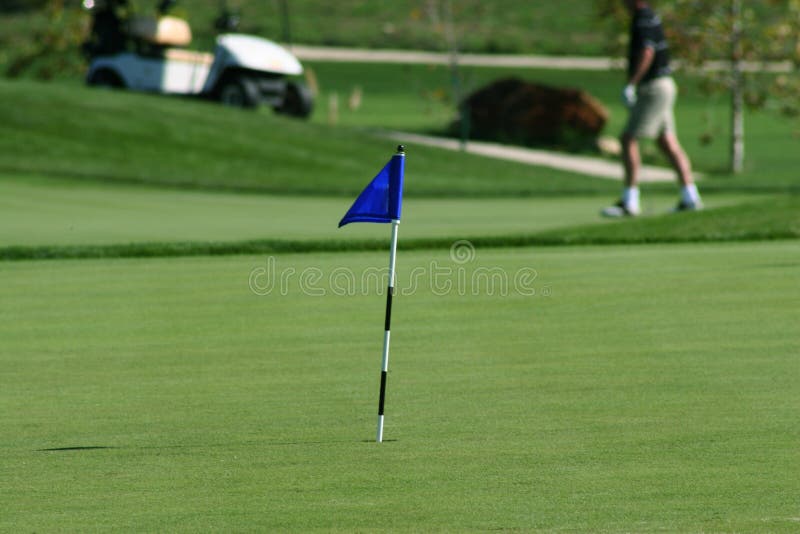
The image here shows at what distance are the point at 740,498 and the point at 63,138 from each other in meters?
19.1

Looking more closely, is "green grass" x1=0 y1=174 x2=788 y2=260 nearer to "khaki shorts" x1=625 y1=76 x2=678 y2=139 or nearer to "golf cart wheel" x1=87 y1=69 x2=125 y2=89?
"khaki shorts" x1=625 y1=76 x2=678 y2=139

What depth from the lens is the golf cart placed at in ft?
90.6

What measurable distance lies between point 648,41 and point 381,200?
9286 mm

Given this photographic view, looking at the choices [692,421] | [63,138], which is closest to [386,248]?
[692,421]

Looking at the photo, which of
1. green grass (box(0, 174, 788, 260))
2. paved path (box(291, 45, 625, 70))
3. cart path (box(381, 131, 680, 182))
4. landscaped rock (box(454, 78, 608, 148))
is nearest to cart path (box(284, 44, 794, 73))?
paved path (box(291, 45, 625, 70))

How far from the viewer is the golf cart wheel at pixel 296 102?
3053cm

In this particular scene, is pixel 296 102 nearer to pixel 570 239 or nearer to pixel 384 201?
pixel 570 239

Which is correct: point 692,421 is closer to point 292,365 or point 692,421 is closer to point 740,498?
point 740,498

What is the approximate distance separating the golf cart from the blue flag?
2221 cm

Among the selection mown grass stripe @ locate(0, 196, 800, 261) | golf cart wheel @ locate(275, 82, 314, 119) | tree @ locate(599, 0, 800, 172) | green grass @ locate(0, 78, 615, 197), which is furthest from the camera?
golf cart wheel @ locate(275, 82, 314, 119)

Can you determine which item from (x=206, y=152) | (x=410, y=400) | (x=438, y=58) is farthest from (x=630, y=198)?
(x=438, y=58)

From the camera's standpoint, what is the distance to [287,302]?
26.1 feet

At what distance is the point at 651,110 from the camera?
47.1ft

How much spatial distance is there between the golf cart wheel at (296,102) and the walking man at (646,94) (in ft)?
54.4
